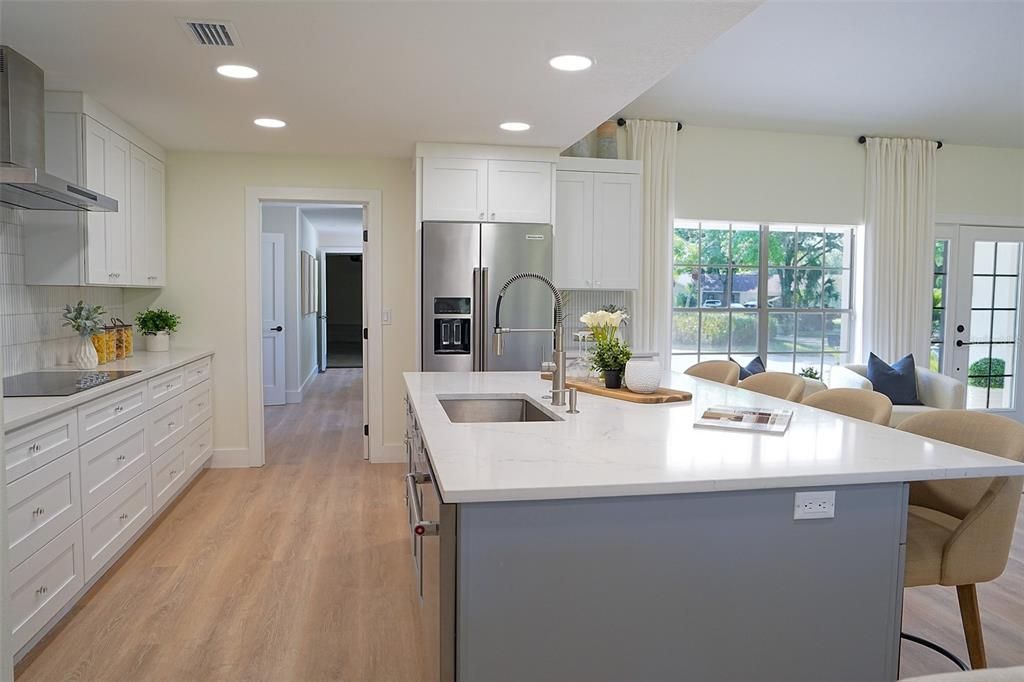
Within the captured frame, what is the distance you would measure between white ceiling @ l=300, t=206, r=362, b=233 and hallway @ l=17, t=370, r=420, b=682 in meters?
4.22

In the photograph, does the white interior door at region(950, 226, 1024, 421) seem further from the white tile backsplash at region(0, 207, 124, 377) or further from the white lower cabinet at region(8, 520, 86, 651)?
the white tile backsplash at region(0, 207, 124, 377)

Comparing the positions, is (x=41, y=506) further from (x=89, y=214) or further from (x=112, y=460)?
(x=89, y=214)

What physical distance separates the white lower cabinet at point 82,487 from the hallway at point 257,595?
6.0 inches

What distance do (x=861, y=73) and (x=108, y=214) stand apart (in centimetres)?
479

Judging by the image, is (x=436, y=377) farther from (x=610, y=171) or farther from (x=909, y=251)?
(x=909, y=251)

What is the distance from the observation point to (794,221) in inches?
239

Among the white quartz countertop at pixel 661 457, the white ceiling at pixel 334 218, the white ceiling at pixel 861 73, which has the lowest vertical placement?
the white quartz countertop at pixel 661 457

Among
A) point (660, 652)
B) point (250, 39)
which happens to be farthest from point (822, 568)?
point (250, 39)

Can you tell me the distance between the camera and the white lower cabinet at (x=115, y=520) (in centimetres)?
297

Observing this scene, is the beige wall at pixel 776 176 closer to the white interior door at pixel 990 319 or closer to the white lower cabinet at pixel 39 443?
the white interior door at pixel 990 319

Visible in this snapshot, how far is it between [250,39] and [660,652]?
8.78 feet

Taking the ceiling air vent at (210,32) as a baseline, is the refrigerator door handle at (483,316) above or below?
below

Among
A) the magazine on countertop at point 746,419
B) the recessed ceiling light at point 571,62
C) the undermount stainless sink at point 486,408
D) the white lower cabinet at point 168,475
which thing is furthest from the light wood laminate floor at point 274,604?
the recessed ceiling light at point 571,62

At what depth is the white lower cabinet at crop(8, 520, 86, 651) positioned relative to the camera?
2.37m
